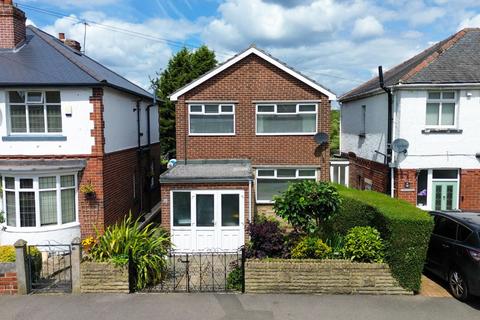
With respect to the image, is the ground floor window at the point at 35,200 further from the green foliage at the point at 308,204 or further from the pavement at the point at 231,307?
the green foliage at the point at 308,204

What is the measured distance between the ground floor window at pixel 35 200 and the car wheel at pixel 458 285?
431 inches

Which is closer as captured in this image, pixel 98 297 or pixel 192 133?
pixel 98 297

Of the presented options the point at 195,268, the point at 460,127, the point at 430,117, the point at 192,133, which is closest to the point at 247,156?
the point at 192,133

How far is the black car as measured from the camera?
784cm

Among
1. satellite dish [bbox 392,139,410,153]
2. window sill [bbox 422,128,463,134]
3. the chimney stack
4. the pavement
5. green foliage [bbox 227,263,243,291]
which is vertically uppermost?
the chimney stack

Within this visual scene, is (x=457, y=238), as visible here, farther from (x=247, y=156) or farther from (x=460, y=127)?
(x=247, y=156)

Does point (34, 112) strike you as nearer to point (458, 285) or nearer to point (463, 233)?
point (463, 233)

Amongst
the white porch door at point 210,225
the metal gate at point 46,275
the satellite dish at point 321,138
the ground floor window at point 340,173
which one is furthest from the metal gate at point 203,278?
the ground floor window at point 340,173

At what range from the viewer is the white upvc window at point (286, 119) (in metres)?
14.6

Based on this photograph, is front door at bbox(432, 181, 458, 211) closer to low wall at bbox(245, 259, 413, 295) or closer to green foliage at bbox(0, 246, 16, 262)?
low wall at bbox(245, 259, 413, 295)

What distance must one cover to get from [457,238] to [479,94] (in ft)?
24.6

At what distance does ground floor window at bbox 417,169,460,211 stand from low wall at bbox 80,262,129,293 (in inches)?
435

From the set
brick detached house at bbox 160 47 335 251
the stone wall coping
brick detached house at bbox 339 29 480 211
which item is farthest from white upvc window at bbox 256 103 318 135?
the stone wall coping

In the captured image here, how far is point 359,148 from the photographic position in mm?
18234
